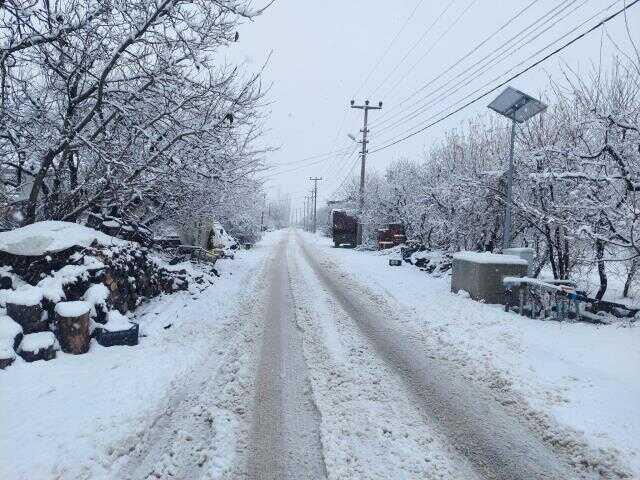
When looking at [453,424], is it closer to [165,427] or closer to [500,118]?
[165,427]

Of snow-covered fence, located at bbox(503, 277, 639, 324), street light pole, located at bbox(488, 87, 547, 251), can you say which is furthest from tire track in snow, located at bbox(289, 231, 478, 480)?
street light pole, located at bbox(488, 87, 547, 251)

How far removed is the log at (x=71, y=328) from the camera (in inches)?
217

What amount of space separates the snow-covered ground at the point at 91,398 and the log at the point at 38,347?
0.10m

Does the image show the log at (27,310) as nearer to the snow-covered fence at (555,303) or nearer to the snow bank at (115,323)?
the snow bank at (115,323)

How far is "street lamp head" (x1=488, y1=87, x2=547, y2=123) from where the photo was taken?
10.3m

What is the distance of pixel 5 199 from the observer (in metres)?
8.71

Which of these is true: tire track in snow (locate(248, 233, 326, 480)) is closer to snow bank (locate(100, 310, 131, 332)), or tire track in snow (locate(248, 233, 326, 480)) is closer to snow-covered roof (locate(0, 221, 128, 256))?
snow bank (locate(100, 310, 131, 332))

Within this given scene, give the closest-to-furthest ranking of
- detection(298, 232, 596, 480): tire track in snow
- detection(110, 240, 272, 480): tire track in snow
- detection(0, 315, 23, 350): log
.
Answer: detection(110, 240, 272, 480): tire track in snow < detection(298, 232, 596, 480): tire track in snow < detection(0, 315, 23, 350): log

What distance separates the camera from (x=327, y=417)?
4148 millimetres

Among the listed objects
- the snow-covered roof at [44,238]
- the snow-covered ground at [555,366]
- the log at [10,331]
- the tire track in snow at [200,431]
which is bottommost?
the tire track in snow at [200,431]

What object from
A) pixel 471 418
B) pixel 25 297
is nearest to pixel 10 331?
pixel 25 297

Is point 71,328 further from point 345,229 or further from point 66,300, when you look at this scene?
point 345,229

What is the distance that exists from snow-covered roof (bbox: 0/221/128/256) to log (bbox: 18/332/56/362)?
1.65 metres

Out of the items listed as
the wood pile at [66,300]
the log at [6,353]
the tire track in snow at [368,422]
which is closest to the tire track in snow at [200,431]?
the tire track in snow at [368,422]
